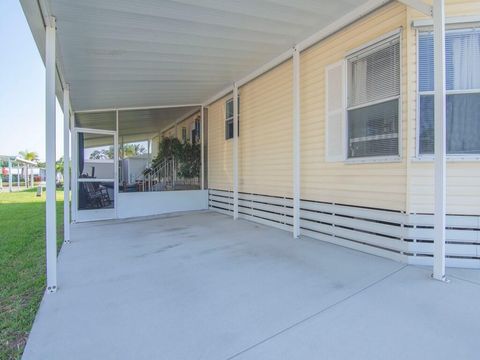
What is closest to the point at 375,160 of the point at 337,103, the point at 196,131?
the point at 337,103

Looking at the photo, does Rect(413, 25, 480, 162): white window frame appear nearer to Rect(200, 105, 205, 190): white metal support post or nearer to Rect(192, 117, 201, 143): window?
Rect(200, 105, 205, 190): white metal support post

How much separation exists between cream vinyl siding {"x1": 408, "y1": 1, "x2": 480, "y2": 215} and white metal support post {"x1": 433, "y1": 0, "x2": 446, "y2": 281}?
1.44 ft

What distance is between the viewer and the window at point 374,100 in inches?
141

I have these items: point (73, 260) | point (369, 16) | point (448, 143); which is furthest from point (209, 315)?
point (369, 16)

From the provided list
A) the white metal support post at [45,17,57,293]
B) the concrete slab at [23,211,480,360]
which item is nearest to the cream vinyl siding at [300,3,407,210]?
the concrete slab at [23,211,480,360]

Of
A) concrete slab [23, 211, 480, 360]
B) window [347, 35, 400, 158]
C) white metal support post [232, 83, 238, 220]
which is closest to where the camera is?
concrete slab [23, 211, 480, 360]

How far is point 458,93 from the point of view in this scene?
3256mm

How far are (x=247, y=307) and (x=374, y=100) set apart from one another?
3173mm

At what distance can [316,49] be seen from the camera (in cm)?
466

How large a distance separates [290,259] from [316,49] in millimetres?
3475

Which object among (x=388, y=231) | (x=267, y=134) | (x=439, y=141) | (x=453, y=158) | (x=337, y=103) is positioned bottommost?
(x=388, y=231)

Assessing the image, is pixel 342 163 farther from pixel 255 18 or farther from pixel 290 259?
pixel 255 18

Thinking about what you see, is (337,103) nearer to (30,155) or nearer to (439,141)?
(439,141)

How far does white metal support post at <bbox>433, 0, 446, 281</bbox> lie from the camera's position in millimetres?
2869
